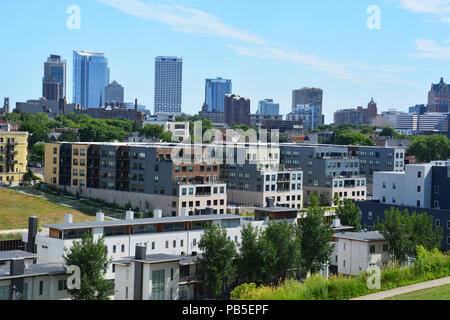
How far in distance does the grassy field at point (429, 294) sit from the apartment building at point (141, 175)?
5249cm

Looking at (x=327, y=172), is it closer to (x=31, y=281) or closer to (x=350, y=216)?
(x=350, y=216)

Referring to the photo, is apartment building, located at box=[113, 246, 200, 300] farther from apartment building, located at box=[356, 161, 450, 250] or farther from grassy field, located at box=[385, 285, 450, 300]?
apartment building, located at box=[356, 161, 450, 250]

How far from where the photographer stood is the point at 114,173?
266 ft

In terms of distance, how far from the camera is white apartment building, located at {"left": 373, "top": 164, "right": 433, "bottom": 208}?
5966cm

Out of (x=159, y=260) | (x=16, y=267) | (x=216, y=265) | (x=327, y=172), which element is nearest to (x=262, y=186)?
(x=327, y=172)

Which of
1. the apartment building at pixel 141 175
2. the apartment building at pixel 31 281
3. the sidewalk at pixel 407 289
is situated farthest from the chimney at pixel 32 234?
the apartment building at pixel 141 175

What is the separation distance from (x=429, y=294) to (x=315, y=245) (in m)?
25.0

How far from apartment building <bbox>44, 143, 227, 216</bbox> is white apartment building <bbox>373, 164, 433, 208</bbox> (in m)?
19.6

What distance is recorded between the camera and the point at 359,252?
43.3 m

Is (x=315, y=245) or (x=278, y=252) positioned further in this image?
(x=315, y=245)

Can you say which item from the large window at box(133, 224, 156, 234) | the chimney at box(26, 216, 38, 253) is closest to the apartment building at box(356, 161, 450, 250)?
the large window at box(133, 224, 156, 234)
